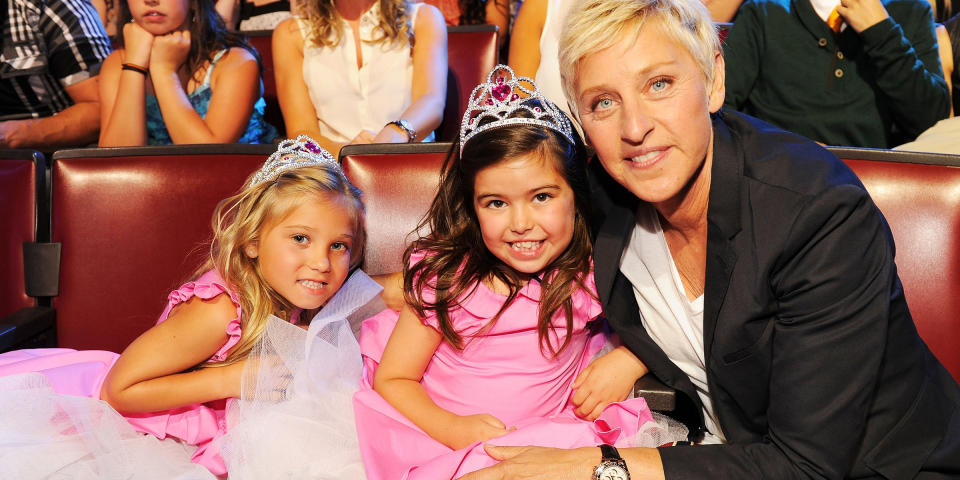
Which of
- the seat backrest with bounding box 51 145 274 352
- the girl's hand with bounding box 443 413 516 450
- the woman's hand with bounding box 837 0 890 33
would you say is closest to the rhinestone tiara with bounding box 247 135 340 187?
the seat backrest with bounding box 51 145 274 352

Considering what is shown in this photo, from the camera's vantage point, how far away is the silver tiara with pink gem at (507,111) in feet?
5.86

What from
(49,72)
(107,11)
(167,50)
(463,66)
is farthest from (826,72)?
(107,11)

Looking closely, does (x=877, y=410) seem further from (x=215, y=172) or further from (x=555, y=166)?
(x=215, y=172)

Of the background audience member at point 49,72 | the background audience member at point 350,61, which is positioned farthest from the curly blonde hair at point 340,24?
the background audience member at point 49,72

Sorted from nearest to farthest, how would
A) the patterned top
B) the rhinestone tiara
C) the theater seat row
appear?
the rhinestone tiara
the theater seat row
the patterned top

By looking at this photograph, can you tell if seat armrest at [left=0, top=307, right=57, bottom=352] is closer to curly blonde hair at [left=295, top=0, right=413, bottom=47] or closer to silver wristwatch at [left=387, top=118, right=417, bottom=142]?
silver wristwatch at [left=387, top=118, right=417, bottom=142]

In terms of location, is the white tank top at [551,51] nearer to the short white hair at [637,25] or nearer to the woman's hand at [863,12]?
the woman's hand at [863,12]

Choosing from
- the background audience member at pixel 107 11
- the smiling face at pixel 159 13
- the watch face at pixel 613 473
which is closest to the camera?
the watch face at pixel 613 473

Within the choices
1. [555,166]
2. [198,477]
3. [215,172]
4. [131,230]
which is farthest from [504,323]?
[131,230]

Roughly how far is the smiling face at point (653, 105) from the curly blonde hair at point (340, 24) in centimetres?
159

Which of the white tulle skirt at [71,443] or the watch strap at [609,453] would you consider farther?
the white tulle skirt at [71,443]

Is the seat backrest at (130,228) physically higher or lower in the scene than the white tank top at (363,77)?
lower

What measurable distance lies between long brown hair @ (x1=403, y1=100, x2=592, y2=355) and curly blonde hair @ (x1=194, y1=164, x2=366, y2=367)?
225mm

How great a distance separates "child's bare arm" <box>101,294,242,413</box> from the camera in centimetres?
174
